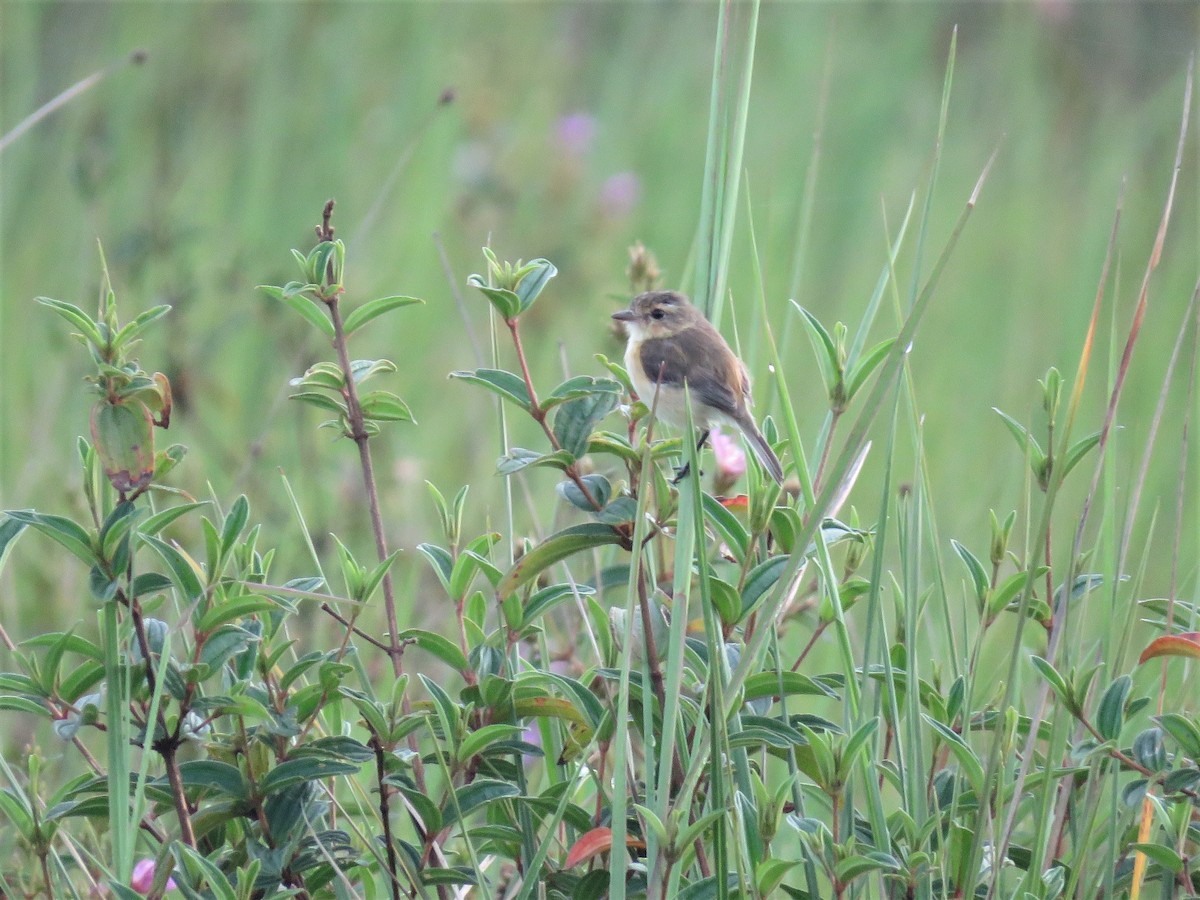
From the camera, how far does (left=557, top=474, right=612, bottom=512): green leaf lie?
1426 millimetres

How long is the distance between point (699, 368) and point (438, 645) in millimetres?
1427

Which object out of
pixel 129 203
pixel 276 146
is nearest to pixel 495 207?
pixel 276 146

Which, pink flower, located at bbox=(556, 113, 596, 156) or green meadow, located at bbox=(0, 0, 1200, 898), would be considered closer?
green meadow, located at bbox=(0, 0, 1200, 898)

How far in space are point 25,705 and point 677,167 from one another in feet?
15.2

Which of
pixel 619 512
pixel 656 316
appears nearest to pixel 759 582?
pixel 619 512

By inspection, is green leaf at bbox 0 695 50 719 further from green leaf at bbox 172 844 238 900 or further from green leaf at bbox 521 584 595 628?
green leaf at bbox 521 584 595 628

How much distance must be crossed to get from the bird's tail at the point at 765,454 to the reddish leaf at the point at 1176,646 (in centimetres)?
46

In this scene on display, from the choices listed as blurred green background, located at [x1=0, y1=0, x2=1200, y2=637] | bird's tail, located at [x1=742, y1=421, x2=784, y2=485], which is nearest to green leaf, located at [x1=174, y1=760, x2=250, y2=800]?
bird's tail, located at [x1=742, y1=421, x2=784, y2=485]

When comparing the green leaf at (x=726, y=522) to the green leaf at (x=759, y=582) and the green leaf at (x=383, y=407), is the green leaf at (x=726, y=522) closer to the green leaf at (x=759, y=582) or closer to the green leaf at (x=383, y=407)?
the green leaf at (x=759, y=582)

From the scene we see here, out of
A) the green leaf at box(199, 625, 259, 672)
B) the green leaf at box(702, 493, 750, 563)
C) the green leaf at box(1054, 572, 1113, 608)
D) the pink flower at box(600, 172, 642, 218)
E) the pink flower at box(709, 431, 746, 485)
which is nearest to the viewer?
the green leaf at box(199, 625, 259, 672)

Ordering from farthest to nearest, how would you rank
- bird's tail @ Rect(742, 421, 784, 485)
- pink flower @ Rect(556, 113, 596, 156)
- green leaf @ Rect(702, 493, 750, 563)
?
pink flower @ Rect(556, 113, 596, 156)
bird's tail @ Rect(742, 421, 784, 485)
green leaf @ Rect(702, 493, 750, 563)

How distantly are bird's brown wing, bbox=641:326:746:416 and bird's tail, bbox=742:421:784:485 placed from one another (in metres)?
0.11

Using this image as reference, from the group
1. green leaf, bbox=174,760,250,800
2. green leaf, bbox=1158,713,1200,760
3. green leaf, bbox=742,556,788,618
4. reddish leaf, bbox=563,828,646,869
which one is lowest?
reddish leaf, bbox=563,828,646,869

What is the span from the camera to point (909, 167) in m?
5.82
